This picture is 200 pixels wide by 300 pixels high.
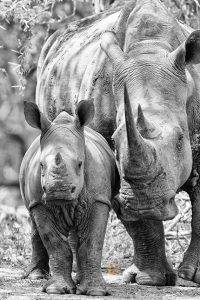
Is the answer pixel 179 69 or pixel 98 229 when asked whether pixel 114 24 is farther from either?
pixel 98 229

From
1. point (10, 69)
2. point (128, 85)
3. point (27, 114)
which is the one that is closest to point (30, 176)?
point (27, 114)

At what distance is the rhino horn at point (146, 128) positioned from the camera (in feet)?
25.4

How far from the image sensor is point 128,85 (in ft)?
27.6

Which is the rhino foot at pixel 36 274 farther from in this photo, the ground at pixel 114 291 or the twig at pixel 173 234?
the twig at pixel 173 234

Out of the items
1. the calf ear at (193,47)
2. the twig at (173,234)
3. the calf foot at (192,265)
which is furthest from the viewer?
the twig at (173,234)

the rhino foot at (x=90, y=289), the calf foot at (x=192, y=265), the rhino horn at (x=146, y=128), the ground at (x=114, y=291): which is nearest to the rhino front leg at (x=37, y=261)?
the ground at (x=114, y=291)

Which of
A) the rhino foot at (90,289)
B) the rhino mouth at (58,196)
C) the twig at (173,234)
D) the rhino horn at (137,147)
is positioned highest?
the rhino horn at (137,147)

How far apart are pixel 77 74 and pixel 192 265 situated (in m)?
2.01

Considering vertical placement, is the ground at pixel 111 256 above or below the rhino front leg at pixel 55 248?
below

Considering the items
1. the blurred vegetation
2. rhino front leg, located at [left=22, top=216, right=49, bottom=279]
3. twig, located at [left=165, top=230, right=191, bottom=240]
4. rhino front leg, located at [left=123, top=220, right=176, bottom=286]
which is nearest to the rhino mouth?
rhino front leg, located at [left=123, top=220, right=176, bottom=286]

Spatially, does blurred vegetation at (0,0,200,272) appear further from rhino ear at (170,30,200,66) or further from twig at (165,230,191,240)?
rhino ear at (170,30,200,66)

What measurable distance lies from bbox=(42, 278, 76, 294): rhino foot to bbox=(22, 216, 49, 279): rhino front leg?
1214 millimetres

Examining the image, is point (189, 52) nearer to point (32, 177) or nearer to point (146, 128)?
point (146, 128)

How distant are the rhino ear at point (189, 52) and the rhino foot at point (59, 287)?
1.83m
